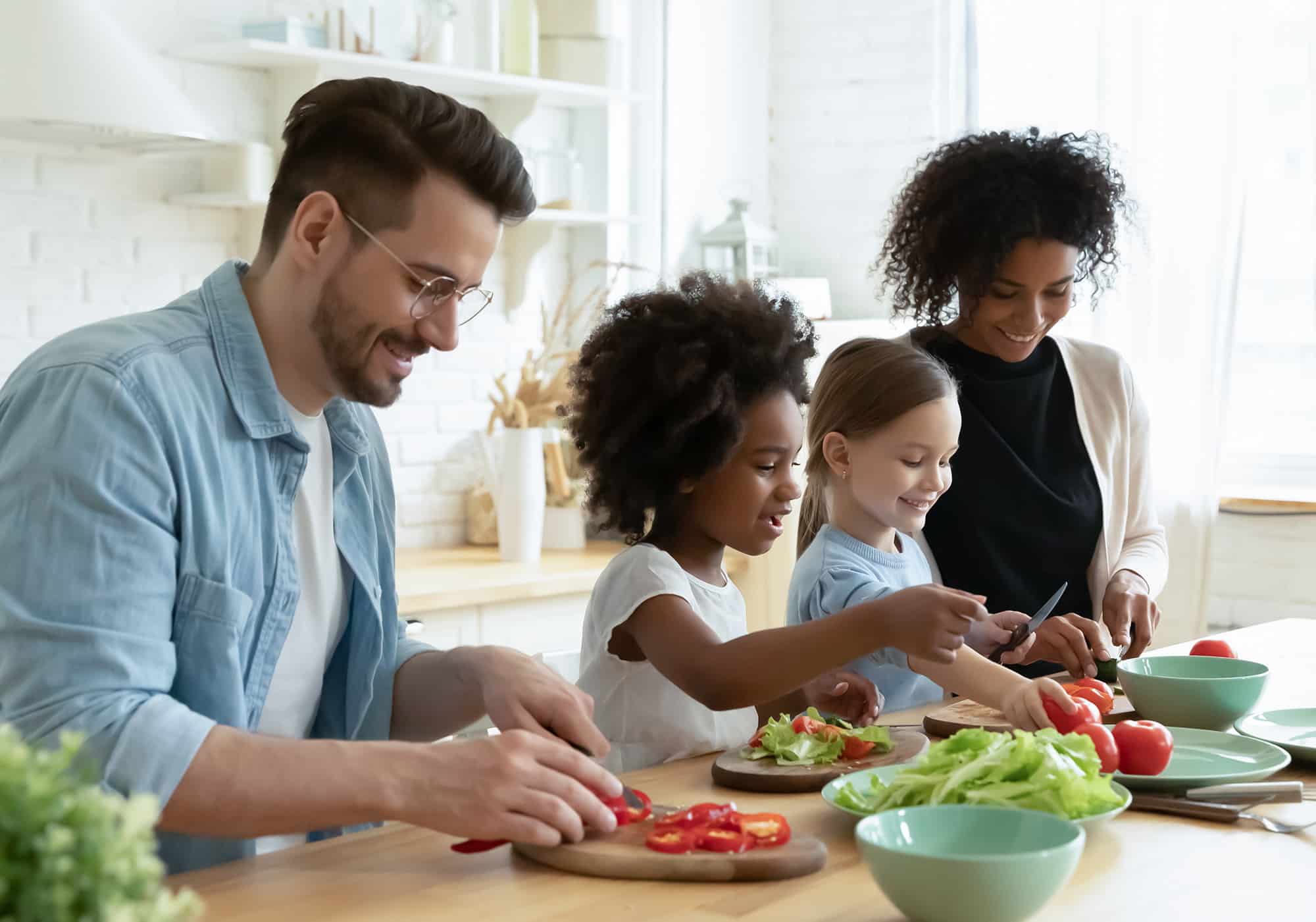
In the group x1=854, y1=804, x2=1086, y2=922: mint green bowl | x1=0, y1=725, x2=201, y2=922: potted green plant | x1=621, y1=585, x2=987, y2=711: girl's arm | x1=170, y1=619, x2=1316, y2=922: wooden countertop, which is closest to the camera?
x1=0, y1=725, x2=201, y2=922: potted green plant

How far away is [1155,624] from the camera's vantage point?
218cm

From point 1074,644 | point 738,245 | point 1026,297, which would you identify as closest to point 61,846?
point 1074,644

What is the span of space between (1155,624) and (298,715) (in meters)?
1.31

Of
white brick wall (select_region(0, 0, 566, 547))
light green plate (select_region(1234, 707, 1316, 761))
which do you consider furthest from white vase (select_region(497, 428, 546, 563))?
light green plate (select_region(1234, 707, 1316, 761))

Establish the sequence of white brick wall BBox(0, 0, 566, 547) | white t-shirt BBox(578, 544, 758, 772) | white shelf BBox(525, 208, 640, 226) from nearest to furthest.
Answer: white t-shirt BBox(578, 544, 758, 772), white brick wall BBox(0, 0, 566, 547), white shelf BBox(525, 208, 640, 226)

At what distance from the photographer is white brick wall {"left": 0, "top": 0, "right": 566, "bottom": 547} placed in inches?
126

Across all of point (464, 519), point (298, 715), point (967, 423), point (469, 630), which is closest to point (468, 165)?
point (298, 715)

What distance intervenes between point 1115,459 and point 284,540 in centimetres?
154

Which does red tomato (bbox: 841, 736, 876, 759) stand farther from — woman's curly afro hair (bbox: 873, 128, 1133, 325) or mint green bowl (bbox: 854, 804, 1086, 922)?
woman's curly afro hair (bbox: 873, 128, 1133, 325)

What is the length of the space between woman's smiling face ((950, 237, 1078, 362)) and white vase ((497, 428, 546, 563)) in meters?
1.60

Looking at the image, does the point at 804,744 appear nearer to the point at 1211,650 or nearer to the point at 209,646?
the point at 209,646

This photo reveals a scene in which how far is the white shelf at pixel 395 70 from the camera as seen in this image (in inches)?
133

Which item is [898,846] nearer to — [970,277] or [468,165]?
[468,165]

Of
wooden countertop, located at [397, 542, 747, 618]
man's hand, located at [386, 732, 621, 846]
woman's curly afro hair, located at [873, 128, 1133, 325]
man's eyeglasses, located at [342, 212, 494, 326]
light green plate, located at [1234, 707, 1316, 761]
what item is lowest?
wooden countertop, located at [397, 542, 747, 618]
